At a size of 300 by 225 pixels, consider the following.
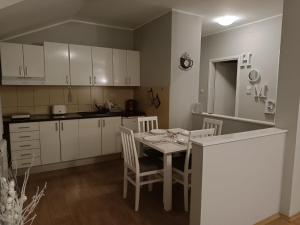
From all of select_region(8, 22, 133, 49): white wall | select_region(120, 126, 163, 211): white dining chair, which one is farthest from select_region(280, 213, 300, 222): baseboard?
select_region(8, 22, 133, 49): white wall

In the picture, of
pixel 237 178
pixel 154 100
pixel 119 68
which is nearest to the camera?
pixel 237 178

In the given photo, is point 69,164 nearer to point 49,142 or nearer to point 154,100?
point 49,142

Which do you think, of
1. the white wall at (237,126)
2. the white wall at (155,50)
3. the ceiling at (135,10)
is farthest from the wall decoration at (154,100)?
the ceiling at (135,10)

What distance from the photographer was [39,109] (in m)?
3.74

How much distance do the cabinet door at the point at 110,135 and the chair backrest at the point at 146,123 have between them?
0.71m

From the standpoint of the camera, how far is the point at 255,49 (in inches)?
156

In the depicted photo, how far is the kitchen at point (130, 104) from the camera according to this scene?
7.11ft

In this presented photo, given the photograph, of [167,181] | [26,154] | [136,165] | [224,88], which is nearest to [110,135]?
[26,154]

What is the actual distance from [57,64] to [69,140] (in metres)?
1.26

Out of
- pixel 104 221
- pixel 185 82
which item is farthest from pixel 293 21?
pixel 104 221

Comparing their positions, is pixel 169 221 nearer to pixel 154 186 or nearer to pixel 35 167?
pixel 154 186

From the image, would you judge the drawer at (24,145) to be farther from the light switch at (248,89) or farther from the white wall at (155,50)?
the light switch at (248,89)

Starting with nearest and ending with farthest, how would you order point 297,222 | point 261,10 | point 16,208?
point 16,208
point 297,222
point 261,10

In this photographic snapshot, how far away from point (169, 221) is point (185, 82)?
2.25 meters
